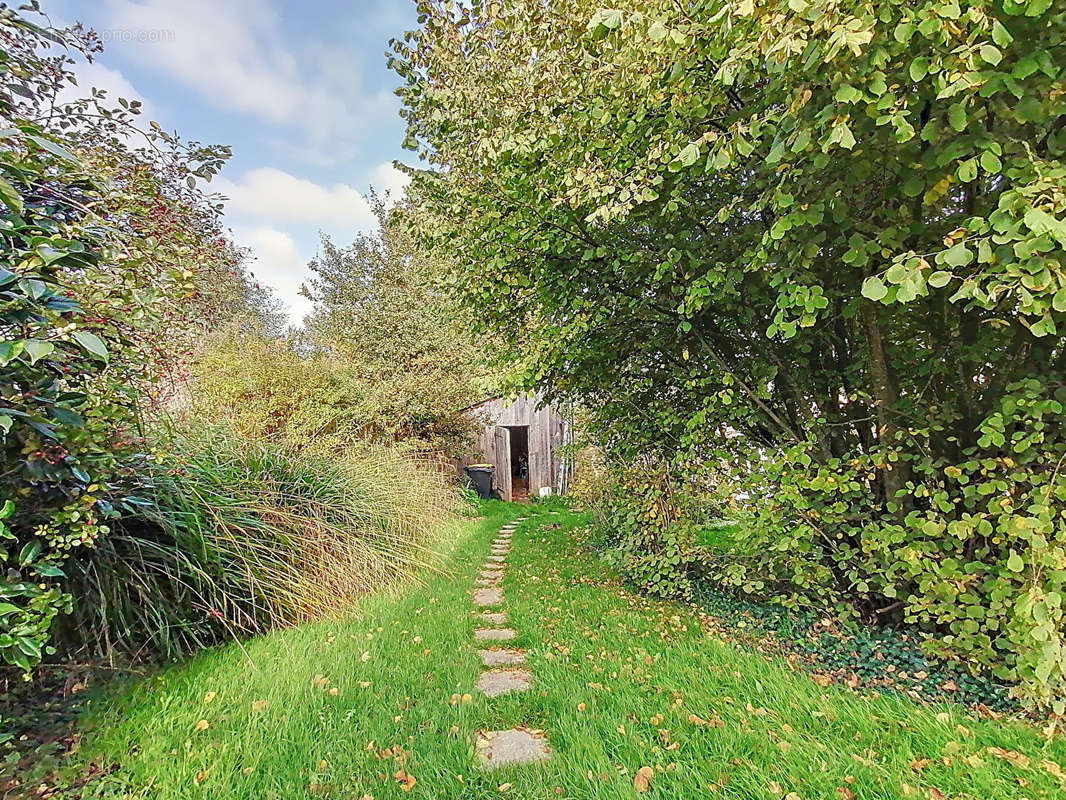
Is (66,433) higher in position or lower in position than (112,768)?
higher

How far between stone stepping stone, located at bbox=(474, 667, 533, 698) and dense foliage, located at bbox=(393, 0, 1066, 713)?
4.89 ft

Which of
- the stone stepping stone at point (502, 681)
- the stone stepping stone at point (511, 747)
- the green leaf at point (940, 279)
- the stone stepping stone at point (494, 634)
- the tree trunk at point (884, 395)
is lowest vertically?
the stone stepping stone at point (494, 634)

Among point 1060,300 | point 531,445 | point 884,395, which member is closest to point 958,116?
point 1060,300

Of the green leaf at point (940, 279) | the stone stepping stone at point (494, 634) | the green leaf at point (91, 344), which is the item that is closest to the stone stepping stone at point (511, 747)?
the stone stepping stone at point (494, 634)

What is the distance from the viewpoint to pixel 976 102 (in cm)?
170

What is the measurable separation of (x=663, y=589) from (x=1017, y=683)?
1.84m

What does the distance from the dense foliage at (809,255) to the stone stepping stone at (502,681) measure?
149cm

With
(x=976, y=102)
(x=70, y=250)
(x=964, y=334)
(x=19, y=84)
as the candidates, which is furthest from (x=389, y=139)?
(x=964, y=334)

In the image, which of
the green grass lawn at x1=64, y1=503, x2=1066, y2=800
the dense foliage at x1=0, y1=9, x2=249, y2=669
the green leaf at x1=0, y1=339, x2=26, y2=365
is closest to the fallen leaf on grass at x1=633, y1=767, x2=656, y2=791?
the green grass lawn at x1=64, y1=503, x2=1066, y2=800

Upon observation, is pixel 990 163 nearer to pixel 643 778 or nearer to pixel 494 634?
pixel 643 778

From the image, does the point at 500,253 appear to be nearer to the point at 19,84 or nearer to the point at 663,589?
the point at 19,84

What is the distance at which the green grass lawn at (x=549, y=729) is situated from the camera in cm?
162

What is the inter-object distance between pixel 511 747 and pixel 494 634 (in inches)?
50.2

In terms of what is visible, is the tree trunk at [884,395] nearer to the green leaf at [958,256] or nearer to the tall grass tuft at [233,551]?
the green leaf at [958,256]
